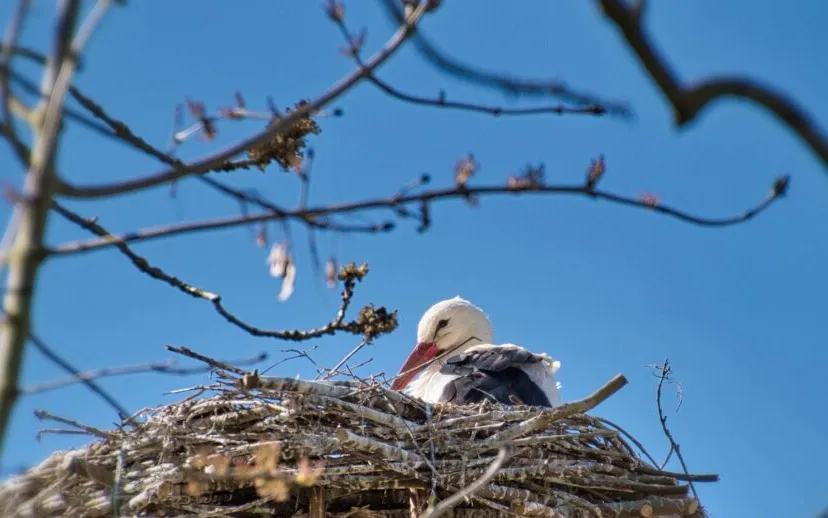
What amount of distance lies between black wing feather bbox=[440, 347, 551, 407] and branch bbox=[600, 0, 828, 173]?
366 centimetres

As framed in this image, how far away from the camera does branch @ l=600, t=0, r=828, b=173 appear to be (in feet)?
4.94

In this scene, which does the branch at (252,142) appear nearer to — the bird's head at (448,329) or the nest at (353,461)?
the nest at (353,461)

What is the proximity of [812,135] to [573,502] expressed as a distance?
10.1 ft

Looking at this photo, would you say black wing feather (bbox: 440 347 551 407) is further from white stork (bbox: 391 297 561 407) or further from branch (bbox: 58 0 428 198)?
branch (bbox: 58 0 428 198)

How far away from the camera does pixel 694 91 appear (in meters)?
1.53

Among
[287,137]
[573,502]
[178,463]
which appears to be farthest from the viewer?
[573,502]

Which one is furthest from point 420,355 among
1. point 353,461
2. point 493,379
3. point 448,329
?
→ point 353,461

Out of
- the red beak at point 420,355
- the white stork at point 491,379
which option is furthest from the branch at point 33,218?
the red beak at point 420,355

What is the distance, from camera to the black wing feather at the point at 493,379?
5289 mm

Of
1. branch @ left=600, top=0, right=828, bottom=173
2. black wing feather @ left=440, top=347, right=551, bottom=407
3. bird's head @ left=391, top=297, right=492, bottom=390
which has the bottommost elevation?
branch @ left=600, top=0, right=828, bottom=173

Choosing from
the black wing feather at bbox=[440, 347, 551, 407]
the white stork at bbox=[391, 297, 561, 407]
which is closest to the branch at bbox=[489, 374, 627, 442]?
the white stork at bbox=[391, 297, 561, 407]

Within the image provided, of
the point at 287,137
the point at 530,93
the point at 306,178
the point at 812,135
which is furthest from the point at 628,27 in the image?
the point at 287,137

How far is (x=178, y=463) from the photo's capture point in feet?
13.4

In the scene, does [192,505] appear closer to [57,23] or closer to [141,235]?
[141,235]
